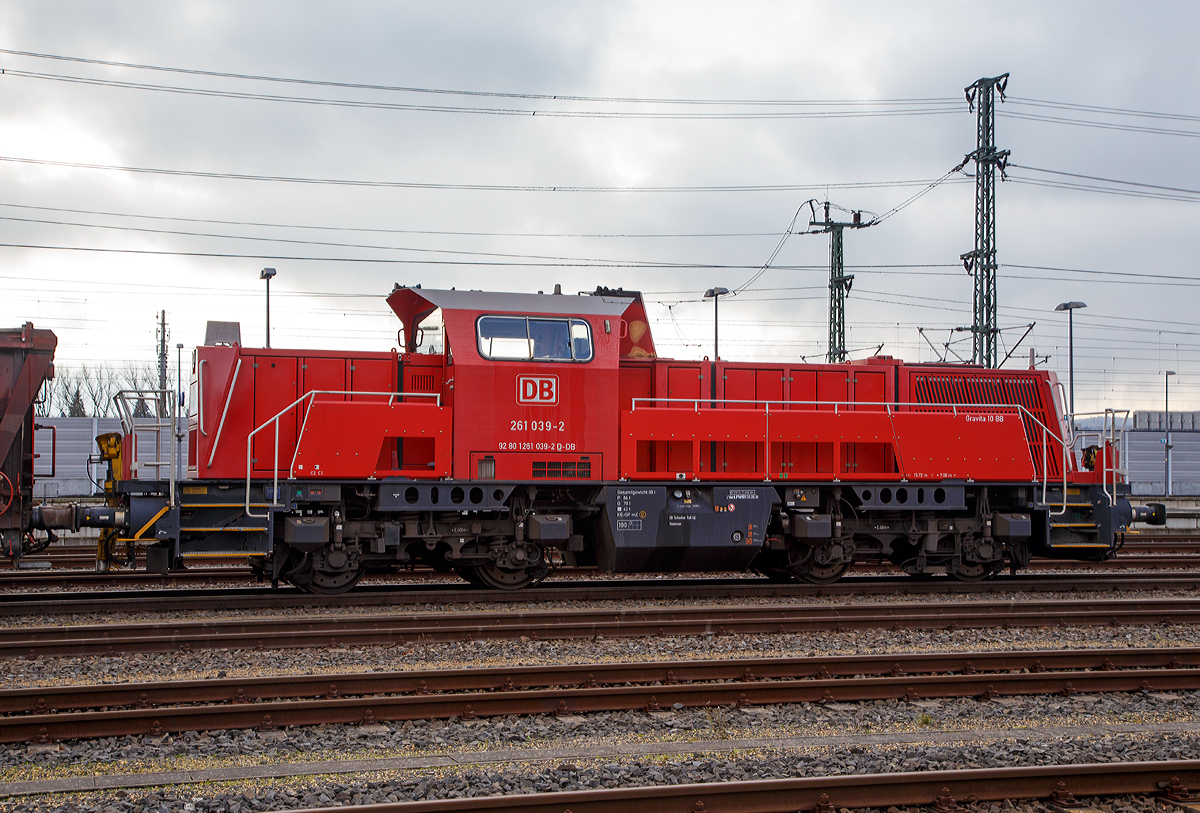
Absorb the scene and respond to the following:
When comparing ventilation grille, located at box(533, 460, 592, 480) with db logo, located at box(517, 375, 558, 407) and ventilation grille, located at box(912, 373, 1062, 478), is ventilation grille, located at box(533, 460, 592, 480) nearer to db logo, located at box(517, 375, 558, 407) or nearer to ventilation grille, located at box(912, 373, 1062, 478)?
db logo, located at box(517, 375, 558, 407)

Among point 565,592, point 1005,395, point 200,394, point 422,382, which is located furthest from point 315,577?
point 1005,395

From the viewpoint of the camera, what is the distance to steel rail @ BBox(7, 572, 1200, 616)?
11320 mm

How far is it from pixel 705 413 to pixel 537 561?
10.3 feet

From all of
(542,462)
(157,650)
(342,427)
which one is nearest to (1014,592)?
(542,462)

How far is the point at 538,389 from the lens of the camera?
12.0 meters

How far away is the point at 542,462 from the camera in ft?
39.5

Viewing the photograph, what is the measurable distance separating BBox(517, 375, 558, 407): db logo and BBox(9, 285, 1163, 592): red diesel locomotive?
0.10 feet

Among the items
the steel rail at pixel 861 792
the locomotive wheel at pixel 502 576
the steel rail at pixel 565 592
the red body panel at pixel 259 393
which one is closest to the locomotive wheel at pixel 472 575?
the locomotive wheel at pixel 502 576

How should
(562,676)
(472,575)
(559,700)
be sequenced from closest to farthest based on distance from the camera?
(559,700) → (562,676) → (472,575)

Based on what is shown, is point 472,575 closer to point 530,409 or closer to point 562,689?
point 530,409

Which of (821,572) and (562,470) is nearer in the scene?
(562,470)

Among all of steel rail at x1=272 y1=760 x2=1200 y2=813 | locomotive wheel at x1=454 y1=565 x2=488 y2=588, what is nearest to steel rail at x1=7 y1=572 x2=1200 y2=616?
locomotive wheel at x1=454 y1=565 x2=488 y2=588

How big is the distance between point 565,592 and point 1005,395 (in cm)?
763

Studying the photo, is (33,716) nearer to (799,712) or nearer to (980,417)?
(799,712)
